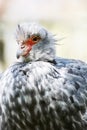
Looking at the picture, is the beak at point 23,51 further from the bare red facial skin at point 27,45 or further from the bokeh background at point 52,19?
the bokeh background at point 52,19

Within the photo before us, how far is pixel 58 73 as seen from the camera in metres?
2.90

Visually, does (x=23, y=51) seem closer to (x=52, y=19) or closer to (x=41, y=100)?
(x=41, y=100)

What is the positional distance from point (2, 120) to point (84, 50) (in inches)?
97.8

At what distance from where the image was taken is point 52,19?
563 centimetres

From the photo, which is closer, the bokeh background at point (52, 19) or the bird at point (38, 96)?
the bird at point (38, 96)

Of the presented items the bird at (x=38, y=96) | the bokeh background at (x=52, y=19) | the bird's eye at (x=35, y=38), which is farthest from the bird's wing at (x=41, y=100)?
the bokeh background at (x=52, y=19)

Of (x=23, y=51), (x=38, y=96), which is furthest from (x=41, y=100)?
(x=23, y=51)

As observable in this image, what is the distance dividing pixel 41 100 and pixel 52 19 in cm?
286

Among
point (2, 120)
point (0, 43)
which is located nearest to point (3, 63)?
point (0, 43)

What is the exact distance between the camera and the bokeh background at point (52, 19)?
5.31 metres

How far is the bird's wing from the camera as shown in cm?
284

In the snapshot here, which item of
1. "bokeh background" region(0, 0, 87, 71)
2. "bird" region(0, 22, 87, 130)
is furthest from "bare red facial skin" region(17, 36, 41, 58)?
"bokeh background" region(0, 0, 87, 71)

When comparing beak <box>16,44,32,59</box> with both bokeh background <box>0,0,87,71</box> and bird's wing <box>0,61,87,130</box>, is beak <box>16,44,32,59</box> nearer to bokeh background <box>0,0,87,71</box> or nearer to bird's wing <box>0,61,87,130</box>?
bird's wing <box>0,61,87,130</box>

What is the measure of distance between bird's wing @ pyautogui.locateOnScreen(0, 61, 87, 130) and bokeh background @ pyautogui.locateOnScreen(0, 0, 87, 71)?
7.64 ft
